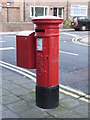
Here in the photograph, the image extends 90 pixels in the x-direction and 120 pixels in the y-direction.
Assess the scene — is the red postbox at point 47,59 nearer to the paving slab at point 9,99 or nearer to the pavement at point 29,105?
the pavement at point 29,105

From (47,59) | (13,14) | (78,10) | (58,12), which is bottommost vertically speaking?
(47,59)

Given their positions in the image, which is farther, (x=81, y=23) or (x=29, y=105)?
(x=81, y=23)

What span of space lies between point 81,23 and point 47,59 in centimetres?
2201

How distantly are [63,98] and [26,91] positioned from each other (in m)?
0.85

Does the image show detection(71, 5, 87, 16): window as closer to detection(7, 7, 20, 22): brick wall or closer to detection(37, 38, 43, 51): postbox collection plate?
detection(7, 7, 20, 22): brick wall

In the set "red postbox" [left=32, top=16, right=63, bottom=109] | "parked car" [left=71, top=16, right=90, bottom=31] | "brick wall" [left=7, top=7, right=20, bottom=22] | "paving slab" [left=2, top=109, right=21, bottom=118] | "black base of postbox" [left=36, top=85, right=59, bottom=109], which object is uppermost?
"brick wall" [left=7, top=7, right=20, bottom=22]

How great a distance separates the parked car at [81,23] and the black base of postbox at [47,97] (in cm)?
2166

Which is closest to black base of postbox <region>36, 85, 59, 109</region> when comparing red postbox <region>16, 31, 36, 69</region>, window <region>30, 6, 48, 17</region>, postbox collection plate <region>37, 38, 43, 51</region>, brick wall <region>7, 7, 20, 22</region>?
red postbox <region>16, 31, 36, 69</region>

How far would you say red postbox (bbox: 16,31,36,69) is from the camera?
14.2 ft

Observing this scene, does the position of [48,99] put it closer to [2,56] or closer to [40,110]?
[40,110]

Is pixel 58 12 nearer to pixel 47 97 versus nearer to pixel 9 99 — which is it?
pixel 9 99

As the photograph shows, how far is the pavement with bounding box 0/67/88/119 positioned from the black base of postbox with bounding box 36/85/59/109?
0.29ft

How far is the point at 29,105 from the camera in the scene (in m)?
4.36

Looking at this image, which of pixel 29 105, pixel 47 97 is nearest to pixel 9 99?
pixel 29 105
